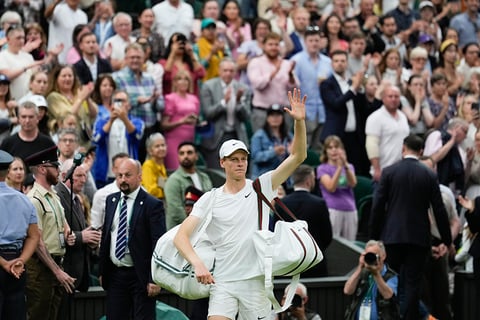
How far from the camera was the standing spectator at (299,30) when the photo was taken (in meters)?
20.1

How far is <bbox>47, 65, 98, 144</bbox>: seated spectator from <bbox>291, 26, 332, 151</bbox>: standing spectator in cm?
359

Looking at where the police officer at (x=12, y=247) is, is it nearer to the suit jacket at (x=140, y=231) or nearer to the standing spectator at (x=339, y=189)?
the suit jacket at (x=140, y=231)

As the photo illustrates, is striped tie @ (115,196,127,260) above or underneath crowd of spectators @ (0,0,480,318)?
underneath

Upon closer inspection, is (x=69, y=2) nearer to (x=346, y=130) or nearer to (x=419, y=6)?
(x=346, y=130)

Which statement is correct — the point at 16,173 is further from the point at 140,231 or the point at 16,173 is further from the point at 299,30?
the point at 299,30

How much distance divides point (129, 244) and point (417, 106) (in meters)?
7.48

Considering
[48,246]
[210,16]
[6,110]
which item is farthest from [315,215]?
[210,16]

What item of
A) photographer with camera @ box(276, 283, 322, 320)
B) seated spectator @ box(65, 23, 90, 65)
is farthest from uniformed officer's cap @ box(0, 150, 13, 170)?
seated spectator @ box(65, 23, 90, 65)

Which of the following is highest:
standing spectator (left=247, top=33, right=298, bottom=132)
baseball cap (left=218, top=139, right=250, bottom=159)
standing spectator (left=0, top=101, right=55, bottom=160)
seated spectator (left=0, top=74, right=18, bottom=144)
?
standing spectator (left=247, top=33, right=298, bottom=132)

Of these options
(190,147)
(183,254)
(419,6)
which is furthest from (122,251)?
(419,6)

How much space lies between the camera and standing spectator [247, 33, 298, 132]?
18.3m

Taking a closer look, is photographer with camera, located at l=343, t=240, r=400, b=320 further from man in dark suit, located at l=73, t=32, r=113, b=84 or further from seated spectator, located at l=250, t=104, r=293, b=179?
man in dark suit, located at l=73, t=32, r=113, b=84

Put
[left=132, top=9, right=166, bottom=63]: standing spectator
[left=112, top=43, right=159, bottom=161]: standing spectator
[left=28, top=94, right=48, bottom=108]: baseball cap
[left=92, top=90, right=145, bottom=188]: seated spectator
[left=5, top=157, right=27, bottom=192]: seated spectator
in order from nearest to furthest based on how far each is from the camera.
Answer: [left=5, top=157, right=27, bottom=192]: seated spectator, [left=28, top=94, right=48, bottom=108]: baseball cap, [left=92, top=90, right=145, bottom=188]: seated spectator, [left=112, top=43, right=159, bottom=161]: standing spectator, [left=132, top=9, right=166, bottom=63]: standing spectator

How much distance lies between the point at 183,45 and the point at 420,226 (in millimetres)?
5078
